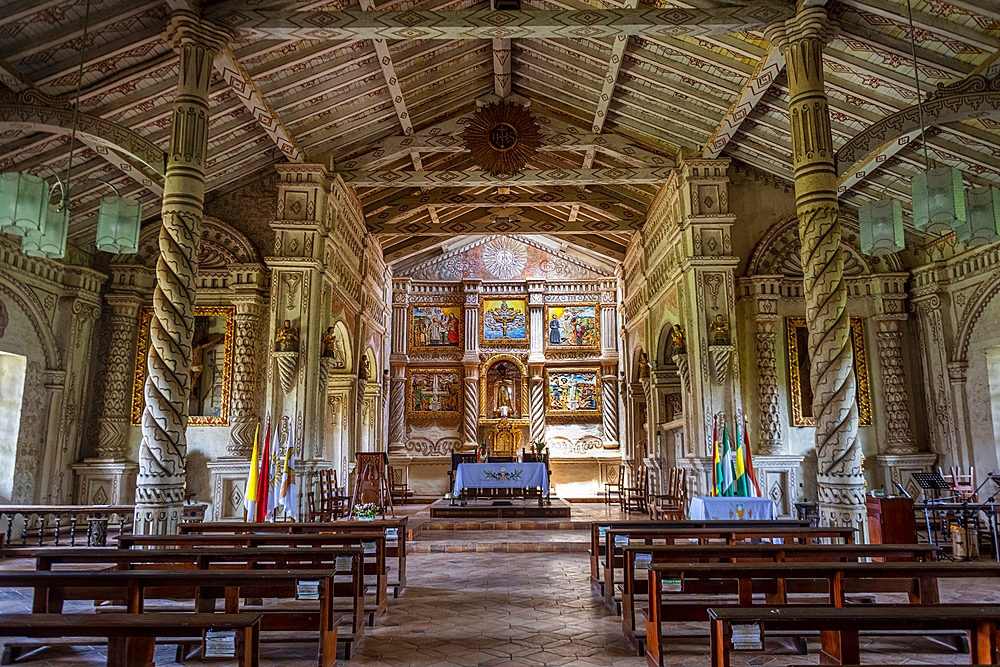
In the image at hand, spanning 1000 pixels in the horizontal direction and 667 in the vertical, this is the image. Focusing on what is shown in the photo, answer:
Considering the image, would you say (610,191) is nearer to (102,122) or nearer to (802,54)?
(802,54)

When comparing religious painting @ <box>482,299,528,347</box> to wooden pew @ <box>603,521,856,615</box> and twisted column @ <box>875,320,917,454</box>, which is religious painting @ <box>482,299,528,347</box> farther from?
wooden pew @ <box>603,521,856,615</box>

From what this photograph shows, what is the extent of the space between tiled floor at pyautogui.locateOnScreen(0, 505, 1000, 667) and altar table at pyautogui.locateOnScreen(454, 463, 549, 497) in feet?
21.3

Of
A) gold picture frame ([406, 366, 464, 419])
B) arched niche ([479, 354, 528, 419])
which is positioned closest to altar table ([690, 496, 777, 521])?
arched niche ([479, 354, 528, 419])

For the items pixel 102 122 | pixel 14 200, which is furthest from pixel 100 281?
pixel 14 200

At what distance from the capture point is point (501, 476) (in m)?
14.9

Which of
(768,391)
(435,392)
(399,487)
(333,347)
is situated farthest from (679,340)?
(399,487)

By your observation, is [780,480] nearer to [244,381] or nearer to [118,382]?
[244,381]

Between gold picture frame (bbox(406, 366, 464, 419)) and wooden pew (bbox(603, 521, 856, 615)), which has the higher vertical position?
gold picture frame (bbox(406, 366, 464, 419))

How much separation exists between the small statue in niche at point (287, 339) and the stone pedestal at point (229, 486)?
2.21 metres

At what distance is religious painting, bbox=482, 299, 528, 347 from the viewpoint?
20.6 metres

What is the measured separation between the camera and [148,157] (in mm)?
7613

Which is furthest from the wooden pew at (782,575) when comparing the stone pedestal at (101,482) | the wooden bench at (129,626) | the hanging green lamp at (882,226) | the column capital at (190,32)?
the stone pedestal at (101,482)

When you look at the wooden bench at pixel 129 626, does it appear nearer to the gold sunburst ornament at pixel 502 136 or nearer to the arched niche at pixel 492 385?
the gold sunburst ornament at pixel 502 136

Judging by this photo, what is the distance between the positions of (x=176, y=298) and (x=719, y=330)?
850 cm
